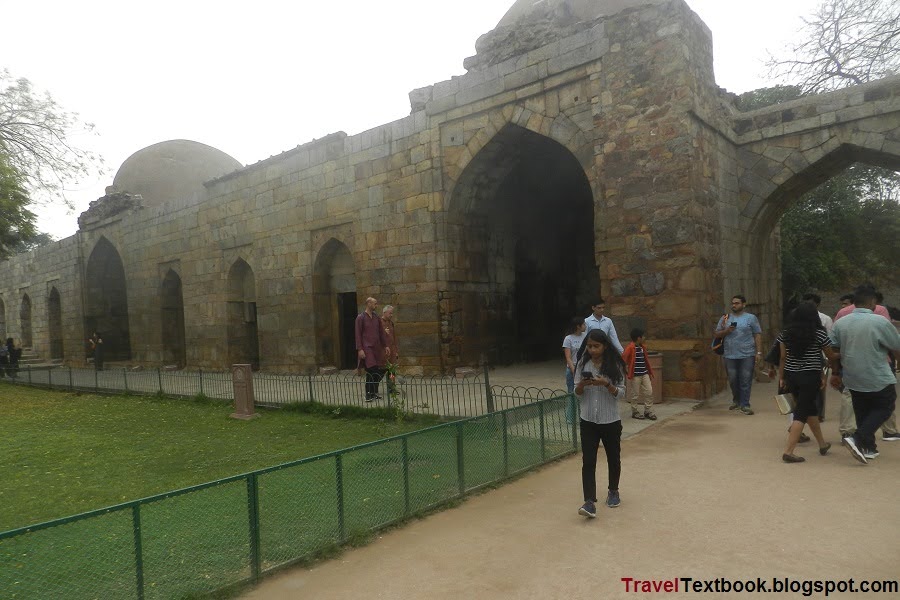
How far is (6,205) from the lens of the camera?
13523 mm

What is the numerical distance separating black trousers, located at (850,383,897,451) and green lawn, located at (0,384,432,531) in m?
4.52

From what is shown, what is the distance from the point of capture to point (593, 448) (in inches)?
152

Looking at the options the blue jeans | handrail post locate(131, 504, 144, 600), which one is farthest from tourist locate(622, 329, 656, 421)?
handrail post locate(131, 504, 144, 600)

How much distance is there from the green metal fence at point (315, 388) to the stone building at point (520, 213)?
72.6 inches

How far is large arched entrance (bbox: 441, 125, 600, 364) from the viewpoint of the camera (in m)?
11.1

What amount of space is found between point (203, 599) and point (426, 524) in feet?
4.85

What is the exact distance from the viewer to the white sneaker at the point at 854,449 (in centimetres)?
450

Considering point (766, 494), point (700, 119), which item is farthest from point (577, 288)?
point (766, 494)

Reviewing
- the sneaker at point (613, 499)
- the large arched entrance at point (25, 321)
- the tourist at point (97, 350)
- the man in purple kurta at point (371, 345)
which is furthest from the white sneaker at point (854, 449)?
the large arched entrance at point (25, 321)

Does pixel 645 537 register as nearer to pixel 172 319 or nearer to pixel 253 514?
pixel 253 514

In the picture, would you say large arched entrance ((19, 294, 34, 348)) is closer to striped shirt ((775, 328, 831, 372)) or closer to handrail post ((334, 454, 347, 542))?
handrail post ((334, 454, 347, 542))

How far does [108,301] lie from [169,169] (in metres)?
5.21

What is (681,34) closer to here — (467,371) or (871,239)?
(467,371)

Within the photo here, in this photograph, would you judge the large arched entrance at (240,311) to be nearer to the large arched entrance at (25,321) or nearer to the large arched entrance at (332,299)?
the large arched entrance at (332,299)
